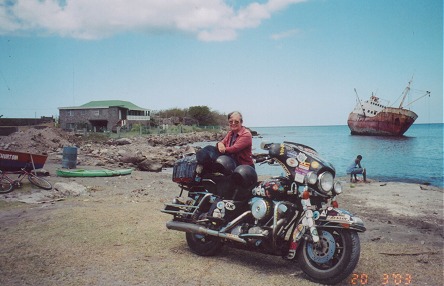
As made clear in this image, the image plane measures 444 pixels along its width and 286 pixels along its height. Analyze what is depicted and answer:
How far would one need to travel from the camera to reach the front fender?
13.5ft

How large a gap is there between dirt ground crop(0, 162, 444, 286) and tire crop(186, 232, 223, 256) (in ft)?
0.37

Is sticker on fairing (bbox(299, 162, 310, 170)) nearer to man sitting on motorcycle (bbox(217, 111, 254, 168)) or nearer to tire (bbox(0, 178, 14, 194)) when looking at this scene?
man sitting on motorcycle (bbox(217, 111, 254, 168))

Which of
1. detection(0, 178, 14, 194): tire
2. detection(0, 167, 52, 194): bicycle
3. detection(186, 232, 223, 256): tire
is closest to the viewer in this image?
detection(186, 232, 223, 256): tire

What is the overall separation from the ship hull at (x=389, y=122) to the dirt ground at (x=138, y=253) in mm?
76231

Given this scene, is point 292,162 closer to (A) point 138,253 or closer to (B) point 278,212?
(B) point 278,212

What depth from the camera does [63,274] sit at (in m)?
4.48

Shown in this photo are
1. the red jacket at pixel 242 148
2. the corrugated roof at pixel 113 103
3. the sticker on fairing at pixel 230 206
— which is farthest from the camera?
the corrugated roof at pixel 113 103

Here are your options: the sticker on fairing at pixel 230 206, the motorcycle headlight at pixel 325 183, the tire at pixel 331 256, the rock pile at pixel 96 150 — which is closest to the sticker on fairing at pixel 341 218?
the tire at pixel 331 256

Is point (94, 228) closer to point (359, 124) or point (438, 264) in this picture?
point (438, 264)

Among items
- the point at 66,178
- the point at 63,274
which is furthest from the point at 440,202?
the point at 66,178

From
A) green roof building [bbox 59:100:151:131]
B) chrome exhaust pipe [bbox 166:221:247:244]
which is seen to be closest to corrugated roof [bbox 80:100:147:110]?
green roof building [bbox 59:100:151:131]

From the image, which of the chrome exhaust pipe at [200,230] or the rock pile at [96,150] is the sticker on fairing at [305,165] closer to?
the chrome exhaust pipe at [200,230]

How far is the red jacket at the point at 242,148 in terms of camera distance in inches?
206
